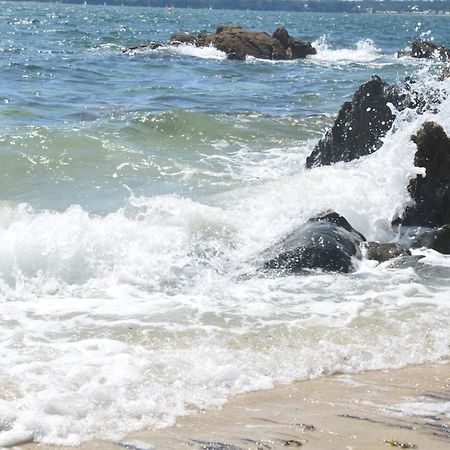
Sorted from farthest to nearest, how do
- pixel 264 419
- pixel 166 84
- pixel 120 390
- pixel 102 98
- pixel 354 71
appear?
pixel 354 71, pixel 166 84, pixel 102 98, pixel 120 390, pixel 264 419

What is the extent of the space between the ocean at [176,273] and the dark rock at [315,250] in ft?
0.59

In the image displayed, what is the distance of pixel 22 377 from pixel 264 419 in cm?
150

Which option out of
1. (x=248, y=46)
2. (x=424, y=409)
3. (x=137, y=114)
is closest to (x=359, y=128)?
(x=137, y=114)

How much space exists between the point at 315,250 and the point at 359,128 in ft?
15.0

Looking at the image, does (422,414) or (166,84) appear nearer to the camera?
(422,414)

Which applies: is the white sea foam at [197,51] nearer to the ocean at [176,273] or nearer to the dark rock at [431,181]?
the ocean at [176,273]

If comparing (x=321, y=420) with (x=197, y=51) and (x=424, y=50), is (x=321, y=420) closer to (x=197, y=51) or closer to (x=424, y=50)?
(x=197, y=51)

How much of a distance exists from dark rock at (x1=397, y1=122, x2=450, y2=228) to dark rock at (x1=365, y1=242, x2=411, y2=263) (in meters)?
0.80

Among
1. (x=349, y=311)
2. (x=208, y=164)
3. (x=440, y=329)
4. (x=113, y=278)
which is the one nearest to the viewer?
(x=440, y=329)

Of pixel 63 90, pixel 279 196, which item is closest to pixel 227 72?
pixel 63 90

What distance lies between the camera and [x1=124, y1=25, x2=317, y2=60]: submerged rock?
111ft

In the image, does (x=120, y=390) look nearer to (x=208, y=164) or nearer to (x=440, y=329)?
(x=440, y=329)

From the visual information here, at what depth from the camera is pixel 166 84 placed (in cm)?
2278

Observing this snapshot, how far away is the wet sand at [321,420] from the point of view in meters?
4.04
